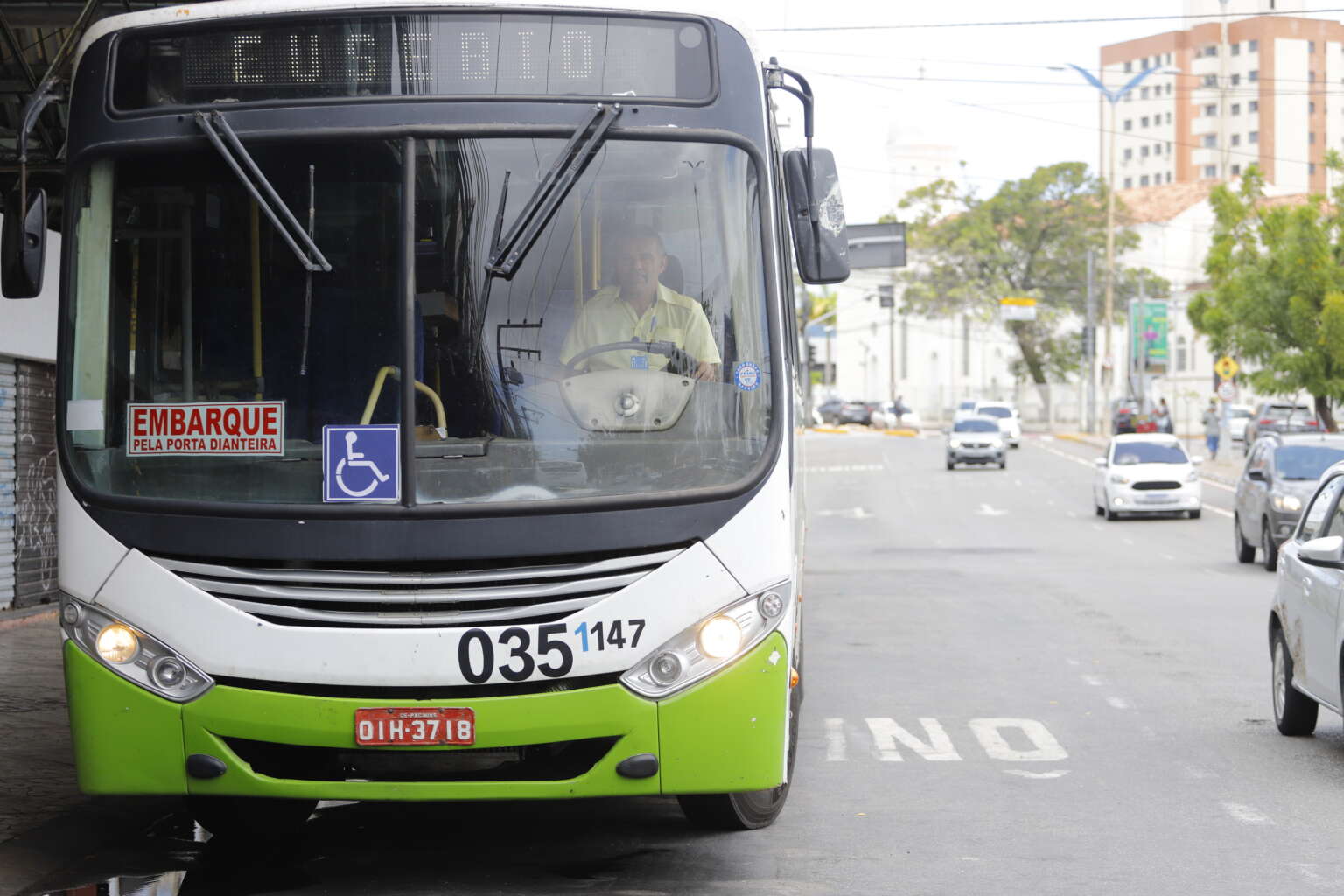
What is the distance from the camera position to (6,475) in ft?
51.0

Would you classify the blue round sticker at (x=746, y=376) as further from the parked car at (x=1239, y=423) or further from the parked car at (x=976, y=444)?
the parked car at (x=1239, y=423)

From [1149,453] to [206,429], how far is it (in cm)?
2958

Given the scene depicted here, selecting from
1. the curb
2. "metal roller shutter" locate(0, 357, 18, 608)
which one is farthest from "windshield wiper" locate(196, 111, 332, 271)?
"metal roller shutter" locate(0, 357, 18, 608)

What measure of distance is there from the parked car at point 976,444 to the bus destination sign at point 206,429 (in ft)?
152

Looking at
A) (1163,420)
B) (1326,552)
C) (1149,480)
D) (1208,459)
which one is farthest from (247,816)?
(1208,459)

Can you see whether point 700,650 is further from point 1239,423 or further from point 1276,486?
point 1239,423

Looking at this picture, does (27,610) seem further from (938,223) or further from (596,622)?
(938,223)

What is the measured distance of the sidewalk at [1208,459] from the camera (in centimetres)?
4809

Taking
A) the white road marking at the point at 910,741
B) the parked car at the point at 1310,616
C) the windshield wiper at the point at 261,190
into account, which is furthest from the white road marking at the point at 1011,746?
the windshield wiper at the point at 261,190

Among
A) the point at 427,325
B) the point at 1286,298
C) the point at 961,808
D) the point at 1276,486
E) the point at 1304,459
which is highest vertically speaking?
the point at 1286,298

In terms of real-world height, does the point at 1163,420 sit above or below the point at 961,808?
below

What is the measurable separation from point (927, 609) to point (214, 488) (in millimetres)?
12526

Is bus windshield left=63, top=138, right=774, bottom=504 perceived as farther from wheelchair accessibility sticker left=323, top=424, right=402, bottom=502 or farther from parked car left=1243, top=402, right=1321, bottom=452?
parked car left=1243, top=402, right=1321, bottom=452

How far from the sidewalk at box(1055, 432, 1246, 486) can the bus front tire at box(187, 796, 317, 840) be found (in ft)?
108
